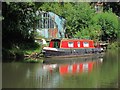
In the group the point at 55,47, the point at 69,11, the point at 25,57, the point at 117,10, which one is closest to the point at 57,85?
the point at 25,57

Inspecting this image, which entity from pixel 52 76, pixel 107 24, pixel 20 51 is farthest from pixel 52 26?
pixel 52 76

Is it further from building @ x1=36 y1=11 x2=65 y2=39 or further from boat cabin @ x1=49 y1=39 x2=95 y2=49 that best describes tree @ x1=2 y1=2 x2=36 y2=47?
building @ x1=36 y1=11 x2=65 y2=39

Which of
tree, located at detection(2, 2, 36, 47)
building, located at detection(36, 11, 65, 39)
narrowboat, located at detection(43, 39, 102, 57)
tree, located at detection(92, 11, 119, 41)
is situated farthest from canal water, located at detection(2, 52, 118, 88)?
tree, located at detection(92, 11, 119, 41)

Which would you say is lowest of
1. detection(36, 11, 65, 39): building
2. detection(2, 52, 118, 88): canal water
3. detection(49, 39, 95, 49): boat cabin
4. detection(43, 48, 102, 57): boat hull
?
detection(2, 52, 118, 88): canal water

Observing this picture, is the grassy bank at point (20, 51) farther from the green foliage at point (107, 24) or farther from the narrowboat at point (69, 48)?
the green foliage at point (107, 24)

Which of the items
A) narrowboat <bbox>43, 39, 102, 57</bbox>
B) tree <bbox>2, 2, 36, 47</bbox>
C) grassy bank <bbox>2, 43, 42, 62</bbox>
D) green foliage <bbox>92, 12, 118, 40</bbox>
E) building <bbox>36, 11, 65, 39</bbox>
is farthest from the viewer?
green foliage <bbox>92, 12, 118, 40</bbox>

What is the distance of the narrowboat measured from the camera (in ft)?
94.5

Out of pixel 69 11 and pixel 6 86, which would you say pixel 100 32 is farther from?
pixel 6 86

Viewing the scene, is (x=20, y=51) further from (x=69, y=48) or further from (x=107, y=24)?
(x=107, y=24)

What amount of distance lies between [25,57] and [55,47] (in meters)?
3.28

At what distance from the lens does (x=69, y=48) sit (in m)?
30.7

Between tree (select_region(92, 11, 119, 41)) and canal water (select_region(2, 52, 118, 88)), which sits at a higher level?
tree (select_region(92, 11, 119, 41))

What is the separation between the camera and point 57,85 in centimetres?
1659

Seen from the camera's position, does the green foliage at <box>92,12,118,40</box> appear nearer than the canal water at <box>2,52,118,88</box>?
No
